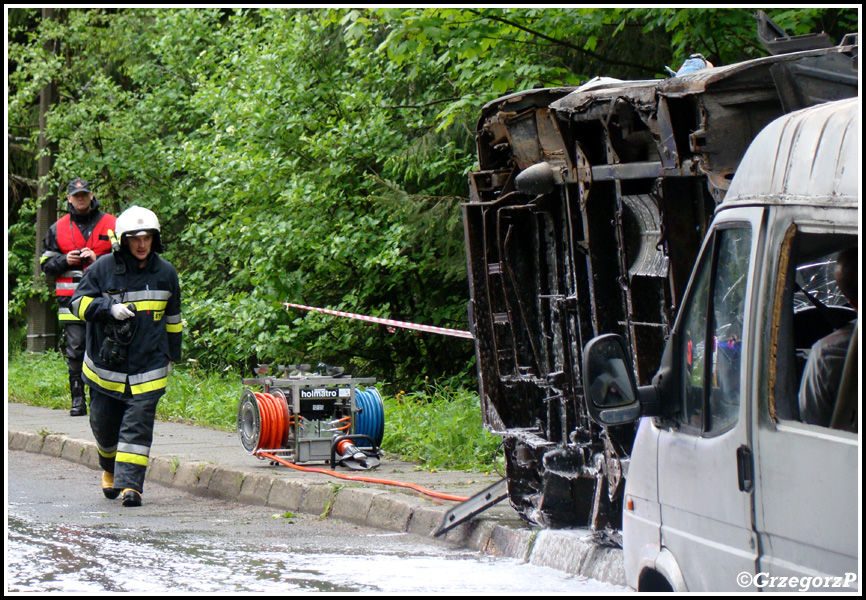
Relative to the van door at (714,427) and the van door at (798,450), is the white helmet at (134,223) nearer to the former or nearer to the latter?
the van door at (714,427)

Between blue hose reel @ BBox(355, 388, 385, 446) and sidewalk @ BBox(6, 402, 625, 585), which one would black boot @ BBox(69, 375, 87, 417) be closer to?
sidewalk @ BBox(6, 402, 625, 585)

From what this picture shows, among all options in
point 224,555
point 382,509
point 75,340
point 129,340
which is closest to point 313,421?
point 129,340

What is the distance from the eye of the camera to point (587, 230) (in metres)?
Answer: 5.82

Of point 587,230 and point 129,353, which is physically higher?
point 587,230

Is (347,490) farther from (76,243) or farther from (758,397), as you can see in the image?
(76,243)

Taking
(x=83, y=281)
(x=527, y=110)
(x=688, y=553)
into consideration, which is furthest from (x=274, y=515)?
(x=688, y=553)

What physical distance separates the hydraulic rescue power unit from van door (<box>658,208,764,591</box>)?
17.1 ft

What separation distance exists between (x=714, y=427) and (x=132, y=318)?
18.1ft

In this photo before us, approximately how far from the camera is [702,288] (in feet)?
11.9

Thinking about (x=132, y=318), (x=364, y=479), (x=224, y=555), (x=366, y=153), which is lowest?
(x=364, y=479)

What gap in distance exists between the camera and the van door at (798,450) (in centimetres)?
274

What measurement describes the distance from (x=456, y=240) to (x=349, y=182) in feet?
6.27

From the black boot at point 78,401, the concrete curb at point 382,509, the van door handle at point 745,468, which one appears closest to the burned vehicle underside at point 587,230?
the concrete curb at point 382,509

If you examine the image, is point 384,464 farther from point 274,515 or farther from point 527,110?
point 527,110
